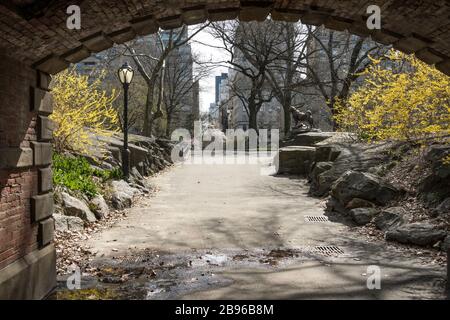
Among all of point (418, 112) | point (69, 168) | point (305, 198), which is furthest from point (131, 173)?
point (418, 112)

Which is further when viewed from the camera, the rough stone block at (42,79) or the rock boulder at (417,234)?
the rock boulder at (417,234)

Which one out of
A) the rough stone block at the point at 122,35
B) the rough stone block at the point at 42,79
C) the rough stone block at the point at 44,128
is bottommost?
the rough stone block at the point at 44,128

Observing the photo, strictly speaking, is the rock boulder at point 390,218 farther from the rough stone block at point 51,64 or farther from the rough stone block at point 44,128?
the rough stone block at point 51,64

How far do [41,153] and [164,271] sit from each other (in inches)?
109

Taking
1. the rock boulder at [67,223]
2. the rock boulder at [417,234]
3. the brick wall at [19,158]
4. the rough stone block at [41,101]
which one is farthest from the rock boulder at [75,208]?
the rock boulder at [417,234]

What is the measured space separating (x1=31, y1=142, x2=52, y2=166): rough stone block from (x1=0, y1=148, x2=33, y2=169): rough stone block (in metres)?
0.14

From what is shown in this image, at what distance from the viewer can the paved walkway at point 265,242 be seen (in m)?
6.35

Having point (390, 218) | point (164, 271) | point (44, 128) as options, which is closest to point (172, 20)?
point (44, 128)

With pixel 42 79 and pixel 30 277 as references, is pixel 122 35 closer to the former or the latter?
pixel 42 79

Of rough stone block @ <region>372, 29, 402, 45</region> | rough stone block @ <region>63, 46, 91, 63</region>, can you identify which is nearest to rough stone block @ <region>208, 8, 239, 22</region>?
rough stone block @ <region>63, 46, 91, 63</region>

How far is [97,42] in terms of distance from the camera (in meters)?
6.70

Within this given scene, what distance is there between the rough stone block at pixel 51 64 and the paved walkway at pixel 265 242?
3652 mm

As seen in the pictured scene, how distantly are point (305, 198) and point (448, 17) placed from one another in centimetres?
994
